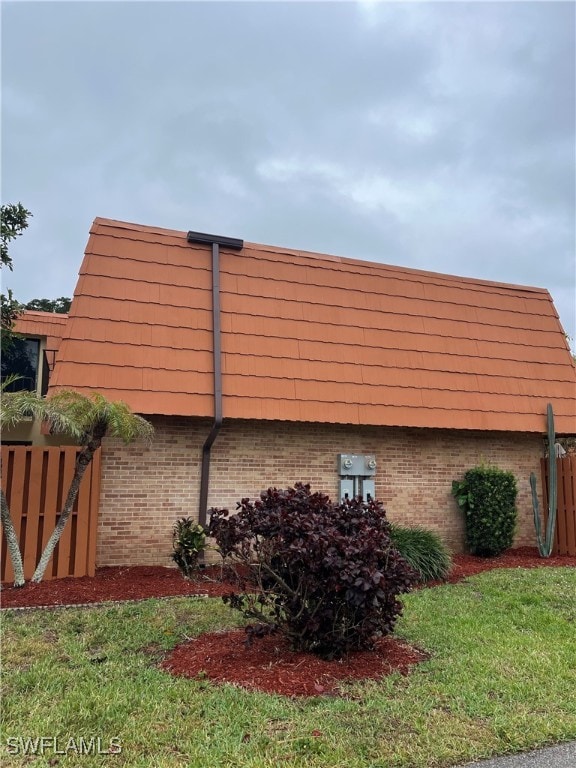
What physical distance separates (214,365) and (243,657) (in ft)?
17.4

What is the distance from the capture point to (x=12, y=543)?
22.7 ft

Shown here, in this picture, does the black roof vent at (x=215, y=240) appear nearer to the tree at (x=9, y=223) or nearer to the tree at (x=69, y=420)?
the tree at (x=9, y=223)

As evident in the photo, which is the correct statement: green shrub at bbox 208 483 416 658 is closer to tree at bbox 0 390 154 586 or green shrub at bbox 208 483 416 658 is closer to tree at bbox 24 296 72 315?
tree at bbox 0 390 154 586

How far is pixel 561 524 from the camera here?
10.9m

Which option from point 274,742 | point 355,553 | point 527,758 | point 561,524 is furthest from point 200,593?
point 561,524

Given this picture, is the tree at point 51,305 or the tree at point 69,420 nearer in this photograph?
the tree at point 69,420

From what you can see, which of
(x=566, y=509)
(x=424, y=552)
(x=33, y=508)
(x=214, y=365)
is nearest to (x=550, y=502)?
(x=566, y=509)

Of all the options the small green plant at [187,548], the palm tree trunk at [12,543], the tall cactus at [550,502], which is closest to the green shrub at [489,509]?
the tall cactus at [550,502]

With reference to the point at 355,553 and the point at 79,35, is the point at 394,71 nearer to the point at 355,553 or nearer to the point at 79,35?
the point at 79,35

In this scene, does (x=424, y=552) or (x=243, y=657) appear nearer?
(x=243, y=657)

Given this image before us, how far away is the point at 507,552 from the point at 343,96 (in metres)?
9.52

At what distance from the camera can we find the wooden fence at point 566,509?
10742 millimetres

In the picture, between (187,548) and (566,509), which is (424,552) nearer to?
(187,548)

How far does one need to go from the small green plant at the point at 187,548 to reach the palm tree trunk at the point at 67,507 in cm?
158
